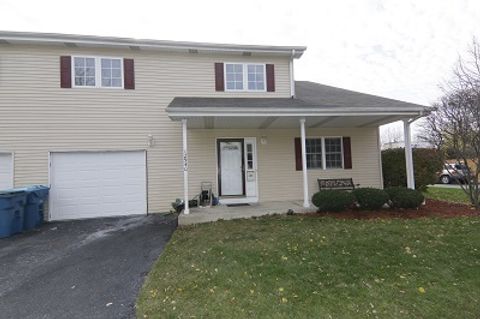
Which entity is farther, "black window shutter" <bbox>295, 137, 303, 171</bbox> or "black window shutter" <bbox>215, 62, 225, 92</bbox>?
"black window shutter" <bbox>295, 137, 303, 171</bbox>

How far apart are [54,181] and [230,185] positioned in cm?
555

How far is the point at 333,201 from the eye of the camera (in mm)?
7281

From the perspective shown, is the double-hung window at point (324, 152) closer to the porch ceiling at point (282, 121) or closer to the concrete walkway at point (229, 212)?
the porch ceiling at point (282, 121)

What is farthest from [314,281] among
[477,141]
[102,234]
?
[477,141]

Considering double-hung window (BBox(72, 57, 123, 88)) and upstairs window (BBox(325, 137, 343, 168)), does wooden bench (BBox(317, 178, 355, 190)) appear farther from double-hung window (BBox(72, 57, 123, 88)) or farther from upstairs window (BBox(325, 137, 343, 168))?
double-hung window (BBox(72, 57, 123, 88))

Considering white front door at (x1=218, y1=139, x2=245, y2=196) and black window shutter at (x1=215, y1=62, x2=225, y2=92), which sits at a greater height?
black window shutter at (x1=215, y1=62, x2=225, y2=92)

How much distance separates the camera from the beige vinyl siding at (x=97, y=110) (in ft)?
27.0

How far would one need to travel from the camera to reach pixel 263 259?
4.37 meters

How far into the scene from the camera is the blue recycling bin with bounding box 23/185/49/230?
7358 mm

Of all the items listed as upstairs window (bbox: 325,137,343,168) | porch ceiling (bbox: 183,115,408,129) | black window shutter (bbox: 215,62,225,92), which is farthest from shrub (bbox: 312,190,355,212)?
black window shutter (bbox: 215,62,225,92)

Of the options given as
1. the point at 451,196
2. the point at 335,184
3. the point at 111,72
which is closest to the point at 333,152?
the point at 335,184

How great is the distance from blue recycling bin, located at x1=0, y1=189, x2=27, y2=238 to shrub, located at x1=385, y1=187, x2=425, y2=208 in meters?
9.92

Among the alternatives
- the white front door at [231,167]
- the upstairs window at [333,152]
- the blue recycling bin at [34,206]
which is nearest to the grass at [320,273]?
the white front door at [231,167]

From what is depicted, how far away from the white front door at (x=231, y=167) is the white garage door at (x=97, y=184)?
258cm
